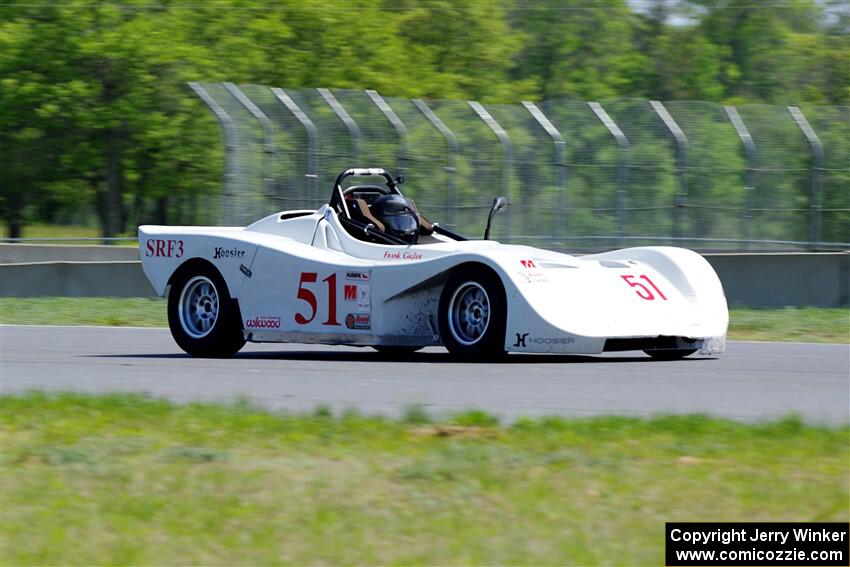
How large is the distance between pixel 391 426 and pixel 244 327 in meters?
5.21

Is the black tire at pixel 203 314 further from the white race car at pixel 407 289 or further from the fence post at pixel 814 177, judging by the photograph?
the fence post at pixel 814 177

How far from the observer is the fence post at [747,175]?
62.8ft

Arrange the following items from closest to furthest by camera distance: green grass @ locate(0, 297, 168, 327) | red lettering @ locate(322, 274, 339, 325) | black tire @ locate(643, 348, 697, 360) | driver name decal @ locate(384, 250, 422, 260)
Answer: black tire @ locate(643, 348, 697, 360)
driver name decal @ locate(384, 250, 422, 260)
red lettering @ locate(322, 274, 339, 325)
green grass @ locate(0, 297, 168, 327)

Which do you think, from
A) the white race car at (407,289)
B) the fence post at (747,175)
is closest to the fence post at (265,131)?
the fence post at (747,175)

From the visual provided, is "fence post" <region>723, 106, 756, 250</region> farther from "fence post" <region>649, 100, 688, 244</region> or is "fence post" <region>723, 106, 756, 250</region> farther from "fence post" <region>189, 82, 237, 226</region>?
"fence post" <region>189, 82, 237, 226</region>

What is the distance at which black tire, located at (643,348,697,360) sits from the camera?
38.2ft

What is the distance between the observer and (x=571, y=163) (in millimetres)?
19750

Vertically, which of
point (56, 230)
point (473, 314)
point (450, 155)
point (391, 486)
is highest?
point (450, 155)

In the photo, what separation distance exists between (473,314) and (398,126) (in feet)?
29.6

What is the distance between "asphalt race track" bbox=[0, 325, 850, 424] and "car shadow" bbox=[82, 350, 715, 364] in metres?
0.02

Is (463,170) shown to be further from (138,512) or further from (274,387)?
(138,512)

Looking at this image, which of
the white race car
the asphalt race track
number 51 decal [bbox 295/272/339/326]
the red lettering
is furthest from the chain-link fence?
the red lettering

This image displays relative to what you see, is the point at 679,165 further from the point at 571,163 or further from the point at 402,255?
the point at 402,255

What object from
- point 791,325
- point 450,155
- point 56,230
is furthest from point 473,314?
point 56,230
